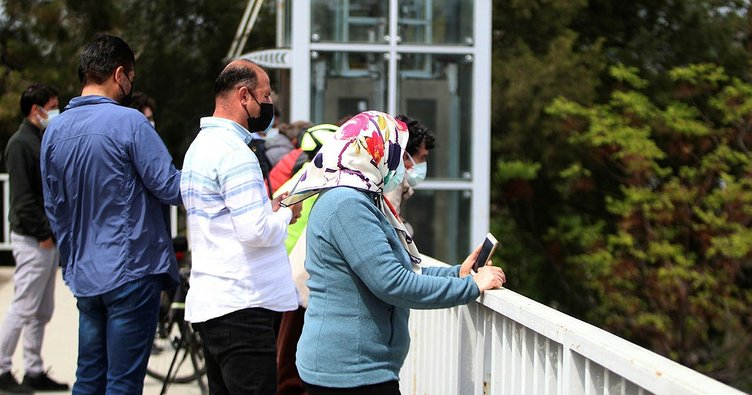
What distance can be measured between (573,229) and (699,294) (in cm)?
512

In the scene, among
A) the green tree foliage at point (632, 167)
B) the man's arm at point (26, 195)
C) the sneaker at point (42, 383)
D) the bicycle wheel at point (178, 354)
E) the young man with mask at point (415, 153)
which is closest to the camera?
the young man with mask at point (415, 153)

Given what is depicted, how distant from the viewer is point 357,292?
3.57 meters

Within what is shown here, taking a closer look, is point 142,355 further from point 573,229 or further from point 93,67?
point 573,229

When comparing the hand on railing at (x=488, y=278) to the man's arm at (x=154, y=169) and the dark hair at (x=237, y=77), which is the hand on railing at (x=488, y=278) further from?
the man's arm at (x=154, y=169)

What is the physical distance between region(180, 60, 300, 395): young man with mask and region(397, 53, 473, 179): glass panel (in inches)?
261

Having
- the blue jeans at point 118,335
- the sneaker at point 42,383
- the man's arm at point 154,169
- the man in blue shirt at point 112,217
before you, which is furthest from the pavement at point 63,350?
the man's arm at point 154,169

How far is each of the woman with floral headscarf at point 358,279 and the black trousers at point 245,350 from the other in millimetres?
407

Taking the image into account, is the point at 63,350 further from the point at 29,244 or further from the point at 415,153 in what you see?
the point at 415,153

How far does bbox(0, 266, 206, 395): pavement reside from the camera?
300 inches

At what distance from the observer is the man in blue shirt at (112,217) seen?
176 inches

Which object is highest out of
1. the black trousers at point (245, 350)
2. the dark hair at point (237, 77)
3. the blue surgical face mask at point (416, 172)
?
the dark hair at point (237, 77)

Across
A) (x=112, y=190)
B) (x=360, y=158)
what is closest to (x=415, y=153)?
(x=112, y=190)

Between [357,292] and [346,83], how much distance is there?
24.0 feet

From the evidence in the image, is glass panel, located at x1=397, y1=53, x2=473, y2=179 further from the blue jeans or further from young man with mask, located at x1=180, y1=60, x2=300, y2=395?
young man with mask, located at x1=180, y1=60, x2=300, y2=395
